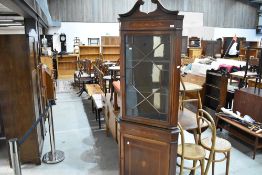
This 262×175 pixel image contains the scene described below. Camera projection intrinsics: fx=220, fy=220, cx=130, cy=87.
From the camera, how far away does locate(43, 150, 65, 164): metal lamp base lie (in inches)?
123

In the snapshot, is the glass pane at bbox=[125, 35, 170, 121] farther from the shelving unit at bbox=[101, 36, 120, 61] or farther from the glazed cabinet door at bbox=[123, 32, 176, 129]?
the shelving unit at bbox=[101, 36, 120, 61]

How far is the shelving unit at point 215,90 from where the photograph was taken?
4.04m

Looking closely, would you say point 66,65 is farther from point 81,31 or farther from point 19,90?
point 19,90

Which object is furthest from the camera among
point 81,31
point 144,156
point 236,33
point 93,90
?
point 236,33

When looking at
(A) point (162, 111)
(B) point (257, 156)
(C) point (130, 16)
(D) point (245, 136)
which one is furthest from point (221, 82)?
(C) point (130, 16)

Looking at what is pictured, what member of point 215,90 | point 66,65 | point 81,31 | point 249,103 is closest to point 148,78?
point 249,103

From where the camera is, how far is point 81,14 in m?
11.0

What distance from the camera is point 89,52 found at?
10.4m

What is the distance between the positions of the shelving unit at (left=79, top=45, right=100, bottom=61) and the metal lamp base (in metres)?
7.42

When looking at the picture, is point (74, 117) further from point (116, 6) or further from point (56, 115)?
point (116, 6)

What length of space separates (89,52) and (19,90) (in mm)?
7787

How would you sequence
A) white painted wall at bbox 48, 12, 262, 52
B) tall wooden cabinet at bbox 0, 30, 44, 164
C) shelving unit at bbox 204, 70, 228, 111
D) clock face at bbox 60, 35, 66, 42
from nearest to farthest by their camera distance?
tall wooden cabinet at bbox 0, 30, 44, 164, shelving unit at bbox 204, 70, 228, 111, clock face at bbox 60, 35, 66, 42, white painted wall at bbox 48, 12, 262, 52

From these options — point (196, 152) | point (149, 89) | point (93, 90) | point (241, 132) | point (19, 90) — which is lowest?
point (241, 132)

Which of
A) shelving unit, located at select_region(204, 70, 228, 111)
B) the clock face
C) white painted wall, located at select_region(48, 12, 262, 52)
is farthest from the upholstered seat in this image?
white painted wall, located at select_region(48, 12, 262, 52)
